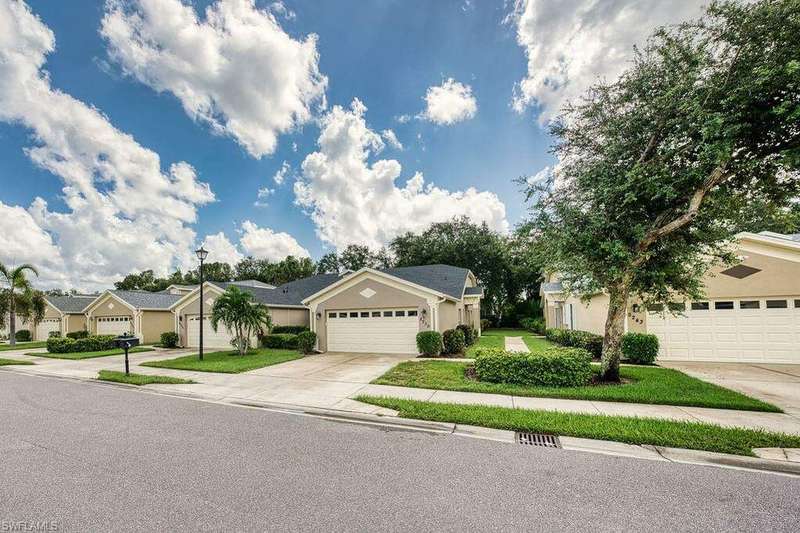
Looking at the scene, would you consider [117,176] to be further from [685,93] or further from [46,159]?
[685,93]

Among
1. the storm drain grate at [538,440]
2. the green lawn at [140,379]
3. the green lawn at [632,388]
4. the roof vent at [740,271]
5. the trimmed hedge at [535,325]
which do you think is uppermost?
the roof vent at [740,271]

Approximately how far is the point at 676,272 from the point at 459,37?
33.4 ft

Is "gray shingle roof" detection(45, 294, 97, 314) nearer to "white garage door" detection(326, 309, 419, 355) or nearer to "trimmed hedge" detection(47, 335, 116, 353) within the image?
"trimmed hedge" detection(47, 335, 116, 353)

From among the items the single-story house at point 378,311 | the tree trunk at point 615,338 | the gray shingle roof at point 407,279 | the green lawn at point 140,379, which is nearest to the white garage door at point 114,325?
the gray shingle roof at point 407,279

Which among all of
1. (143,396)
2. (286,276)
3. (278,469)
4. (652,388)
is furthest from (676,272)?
(286,276)

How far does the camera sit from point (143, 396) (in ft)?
26.4

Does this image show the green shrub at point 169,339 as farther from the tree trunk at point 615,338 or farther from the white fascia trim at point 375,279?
the tree trunk at point 615,338

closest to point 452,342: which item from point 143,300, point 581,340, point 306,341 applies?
point 581,340

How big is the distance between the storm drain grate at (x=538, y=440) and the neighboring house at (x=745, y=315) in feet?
20.7

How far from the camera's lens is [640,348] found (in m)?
11.1

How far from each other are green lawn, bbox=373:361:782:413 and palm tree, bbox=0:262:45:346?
96.6 ft

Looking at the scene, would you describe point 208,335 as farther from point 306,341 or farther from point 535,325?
point 535,325

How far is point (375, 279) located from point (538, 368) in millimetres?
8435

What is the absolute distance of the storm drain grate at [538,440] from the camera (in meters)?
4.80
